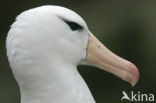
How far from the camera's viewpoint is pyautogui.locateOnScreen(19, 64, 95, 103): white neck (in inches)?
105

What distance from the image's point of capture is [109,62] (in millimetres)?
2986

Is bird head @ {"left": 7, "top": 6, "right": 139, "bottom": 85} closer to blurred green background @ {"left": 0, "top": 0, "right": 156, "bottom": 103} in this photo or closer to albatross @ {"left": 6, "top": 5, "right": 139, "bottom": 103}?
albatross @ {"left": 6, "top": 5, "right": 139, "bottom": 103}

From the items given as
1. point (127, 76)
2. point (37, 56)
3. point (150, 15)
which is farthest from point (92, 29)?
point (37, 56)

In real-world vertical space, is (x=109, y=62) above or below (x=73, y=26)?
below

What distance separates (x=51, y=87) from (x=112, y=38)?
3074mm

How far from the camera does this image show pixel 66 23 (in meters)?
2.76

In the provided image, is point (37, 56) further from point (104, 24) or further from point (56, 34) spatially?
point (104, 24)

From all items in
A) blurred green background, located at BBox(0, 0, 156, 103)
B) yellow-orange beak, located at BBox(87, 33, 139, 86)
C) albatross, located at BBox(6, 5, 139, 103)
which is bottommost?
blurred green background, located at BBox(0, 0, 156, 103)

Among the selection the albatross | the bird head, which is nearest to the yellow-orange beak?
the bird head

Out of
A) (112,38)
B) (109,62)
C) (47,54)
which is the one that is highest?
(47,54)

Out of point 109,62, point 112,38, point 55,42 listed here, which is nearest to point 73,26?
point 55,42

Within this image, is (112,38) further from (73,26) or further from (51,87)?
(51,87)

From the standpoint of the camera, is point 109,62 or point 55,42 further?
point 109,62

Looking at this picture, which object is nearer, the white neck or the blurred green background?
the white neck
